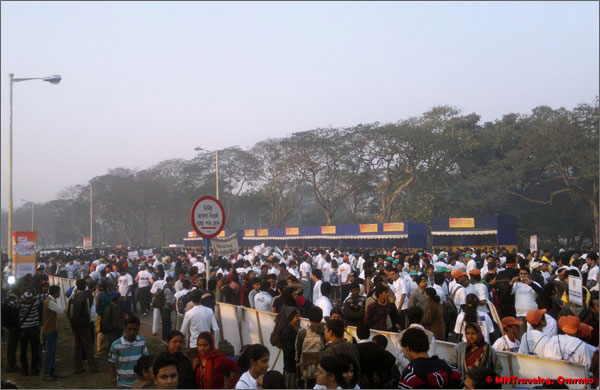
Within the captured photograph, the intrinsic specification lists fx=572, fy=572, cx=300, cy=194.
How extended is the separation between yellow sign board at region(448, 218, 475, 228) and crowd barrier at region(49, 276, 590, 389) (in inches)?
880

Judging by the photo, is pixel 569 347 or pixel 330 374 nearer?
pixel 330 374

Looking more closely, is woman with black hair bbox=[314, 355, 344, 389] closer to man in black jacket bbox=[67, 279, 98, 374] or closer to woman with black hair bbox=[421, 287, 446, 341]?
woman with black hair bbox=[421, 287, 446, 341]

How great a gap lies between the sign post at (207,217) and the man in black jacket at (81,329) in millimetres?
2748

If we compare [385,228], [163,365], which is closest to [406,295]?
[163,365]

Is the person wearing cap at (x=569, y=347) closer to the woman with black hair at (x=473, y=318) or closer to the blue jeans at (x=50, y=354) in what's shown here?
the woman with black hair at (x=473, y=318)

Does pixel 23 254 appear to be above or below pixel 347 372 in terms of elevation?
above

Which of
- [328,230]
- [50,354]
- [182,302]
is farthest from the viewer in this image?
[328,230]

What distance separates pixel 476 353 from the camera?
547 centimetres

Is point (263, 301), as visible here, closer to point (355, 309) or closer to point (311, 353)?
point (355, 309)

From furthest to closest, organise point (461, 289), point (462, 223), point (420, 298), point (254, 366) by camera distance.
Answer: point (462, 223)
point (461, 289)
point (420, 298)
point (254, 366)

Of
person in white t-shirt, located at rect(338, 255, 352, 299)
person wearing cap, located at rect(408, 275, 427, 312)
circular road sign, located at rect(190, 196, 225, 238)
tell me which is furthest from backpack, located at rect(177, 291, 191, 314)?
person in white t-shirt, located at rect(338, 255, 352, 299)

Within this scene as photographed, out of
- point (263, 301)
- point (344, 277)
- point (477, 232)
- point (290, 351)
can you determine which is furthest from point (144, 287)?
point (477, 232)

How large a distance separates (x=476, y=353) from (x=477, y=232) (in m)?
26.8

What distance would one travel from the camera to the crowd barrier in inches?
213
